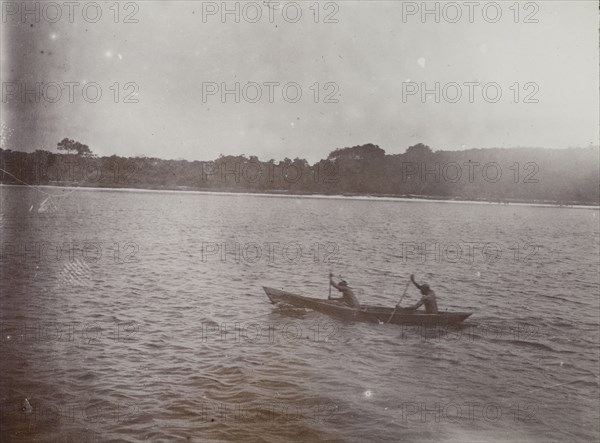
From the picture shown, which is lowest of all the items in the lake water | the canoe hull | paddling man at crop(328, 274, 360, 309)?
the lake water

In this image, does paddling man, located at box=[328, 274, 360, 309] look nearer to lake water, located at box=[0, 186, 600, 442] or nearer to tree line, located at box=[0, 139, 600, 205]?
lake water, located at box=[0, 186, 600, 442]

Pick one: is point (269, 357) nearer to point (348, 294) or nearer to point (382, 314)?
point (348, 294)

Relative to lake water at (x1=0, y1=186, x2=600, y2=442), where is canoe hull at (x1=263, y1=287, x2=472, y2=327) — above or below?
above

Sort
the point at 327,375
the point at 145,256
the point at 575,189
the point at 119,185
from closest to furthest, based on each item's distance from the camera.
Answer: the point at 327,375 < the point at 145,256 < the point at 119,185 < the point at 575,189

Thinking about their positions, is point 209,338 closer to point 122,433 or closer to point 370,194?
point 122,433

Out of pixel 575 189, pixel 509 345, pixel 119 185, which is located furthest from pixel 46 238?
pixel 575 189

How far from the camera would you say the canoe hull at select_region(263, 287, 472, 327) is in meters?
A: 16.1

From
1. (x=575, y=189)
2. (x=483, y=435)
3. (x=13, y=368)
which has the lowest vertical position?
(x=483, y=435)

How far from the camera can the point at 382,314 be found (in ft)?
53.9

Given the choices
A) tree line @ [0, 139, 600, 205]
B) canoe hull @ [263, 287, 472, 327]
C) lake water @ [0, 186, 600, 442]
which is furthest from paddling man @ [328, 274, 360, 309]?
tree line @ [0, 139, 600, 205]

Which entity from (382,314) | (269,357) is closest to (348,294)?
(382,314)

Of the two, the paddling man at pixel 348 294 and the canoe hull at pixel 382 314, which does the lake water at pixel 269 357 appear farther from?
the paddling man at pixel 348 294

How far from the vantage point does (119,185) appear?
428ft

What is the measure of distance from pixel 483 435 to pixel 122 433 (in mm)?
7155
